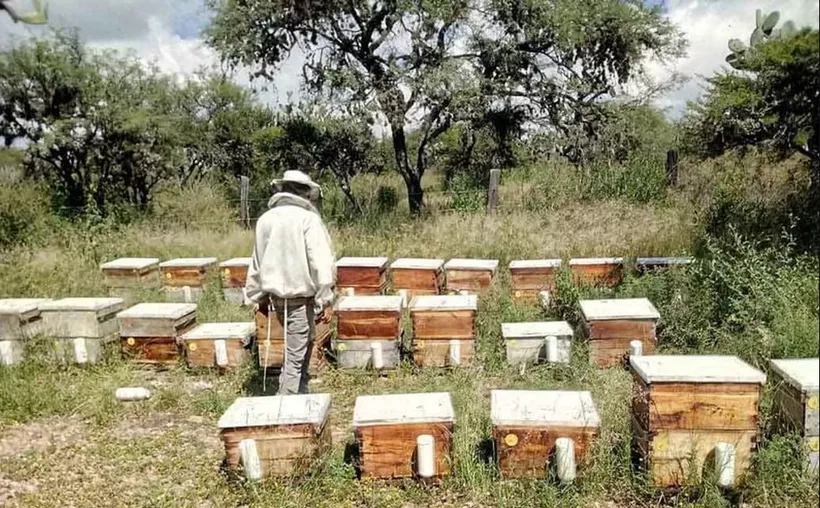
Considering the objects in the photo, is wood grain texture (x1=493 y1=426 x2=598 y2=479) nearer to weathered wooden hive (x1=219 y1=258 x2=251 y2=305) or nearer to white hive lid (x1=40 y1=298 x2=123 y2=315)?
white hive lid (x1=40 y1=298 x2=123 y2=315)

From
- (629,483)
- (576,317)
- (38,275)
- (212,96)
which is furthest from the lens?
(212,96)

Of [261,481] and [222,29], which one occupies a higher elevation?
[222,29]

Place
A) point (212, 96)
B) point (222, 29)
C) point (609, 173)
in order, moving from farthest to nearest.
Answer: point (212, 96) < point (222, 29) < point (609, 173)

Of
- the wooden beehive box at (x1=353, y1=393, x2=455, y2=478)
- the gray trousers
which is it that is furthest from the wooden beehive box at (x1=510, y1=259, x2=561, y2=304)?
the wooden beehive box at (x1=353, y1=393, x2=455, y2=478)

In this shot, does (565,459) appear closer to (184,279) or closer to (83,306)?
(83,306)

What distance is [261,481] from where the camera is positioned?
3008mm

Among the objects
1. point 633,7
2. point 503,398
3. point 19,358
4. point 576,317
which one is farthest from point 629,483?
point 633,7

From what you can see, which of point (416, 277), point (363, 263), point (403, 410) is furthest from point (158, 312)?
point (403, 410)

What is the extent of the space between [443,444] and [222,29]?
8746mm

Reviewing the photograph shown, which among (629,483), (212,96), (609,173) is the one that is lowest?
(629,483)

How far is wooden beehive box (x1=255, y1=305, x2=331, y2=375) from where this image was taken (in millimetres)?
4547

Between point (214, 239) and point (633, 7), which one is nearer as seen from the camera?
point (214, 239)

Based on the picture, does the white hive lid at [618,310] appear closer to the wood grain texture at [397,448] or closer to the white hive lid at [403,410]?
the white hive lid at [403,410]

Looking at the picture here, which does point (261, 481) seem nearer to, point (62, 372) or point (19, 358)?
point (62, 372)
